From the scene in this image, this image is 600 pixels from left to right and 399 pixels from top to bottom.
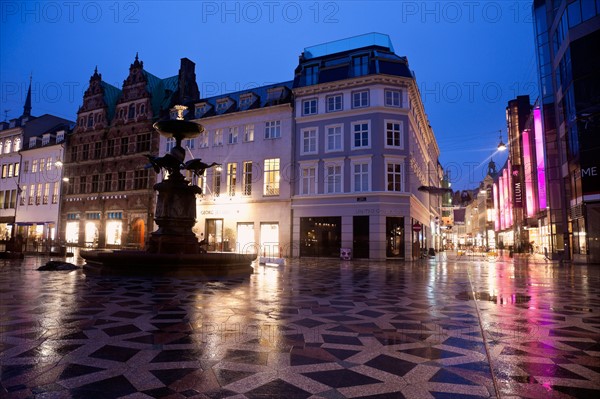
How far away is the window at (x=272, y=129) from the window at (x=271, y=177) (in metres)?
2.18

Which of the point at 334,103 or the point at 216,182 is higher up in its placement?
the point at 334,103

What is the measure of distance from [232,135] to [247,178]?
15.3ft

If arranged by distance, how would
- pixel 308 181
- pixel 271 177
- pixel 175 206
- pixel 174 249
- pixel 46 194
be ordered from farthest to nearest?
pixel 46 194
pixel 271 177
pixel 308 181
pixel 175 206
pixel 174 249

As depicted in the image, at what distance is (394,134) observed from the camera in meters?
31.1

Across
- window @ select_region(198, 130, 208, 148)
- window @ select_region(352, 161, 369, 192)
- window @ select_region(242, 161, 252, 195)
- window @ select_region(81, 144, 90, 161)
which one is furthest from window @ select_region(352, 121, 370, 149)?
window @ select_region(81, 144, 90, 161)

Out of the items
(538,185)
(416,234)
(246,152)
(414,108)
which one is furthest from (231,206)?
(538,185)

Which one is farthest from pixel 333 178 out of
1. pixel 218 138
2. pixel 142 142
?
pixel 142 142

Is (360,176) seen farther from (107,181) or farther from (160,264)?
(107,181)

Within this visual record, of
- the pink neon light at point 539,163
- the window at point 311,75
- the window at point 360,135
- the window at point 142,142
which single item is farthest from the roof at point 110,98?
the pink neon light at point 539,163

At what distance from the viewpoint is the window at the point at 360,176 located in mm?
30859

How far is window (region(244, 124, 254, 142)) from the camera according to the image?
36.2 m

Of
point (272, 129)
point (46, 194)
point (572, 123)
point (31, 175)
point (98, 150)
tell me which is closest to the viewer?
point (572, 123)

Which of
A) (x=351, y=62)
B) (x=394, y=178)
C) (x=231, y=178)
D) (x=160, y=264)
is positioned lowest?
(x=160, y=264)

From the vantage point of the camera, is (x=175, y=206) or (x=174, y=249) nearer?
(x=174, y=249)
